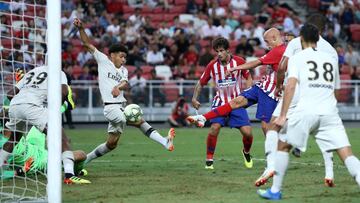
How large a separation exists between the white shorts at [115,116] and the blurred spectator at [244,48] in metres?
16.0

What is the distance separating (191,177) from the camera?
1360cm

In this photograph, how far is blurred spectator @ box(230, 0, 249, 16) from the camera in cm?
3384

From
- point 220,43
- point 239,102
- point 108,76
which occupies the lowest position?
point 239,102

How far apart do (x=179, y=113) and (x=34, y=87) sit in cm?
1475

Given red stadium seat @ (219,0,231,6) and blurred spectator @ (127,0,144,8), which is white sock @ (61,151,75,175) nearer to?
blurred spectator @ (127,0,144,8)

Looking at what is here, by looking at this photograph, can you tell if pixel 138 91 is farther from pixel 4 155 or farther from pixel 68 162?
pixel 68 162

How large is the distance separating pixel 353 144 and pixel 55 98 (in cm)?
1168

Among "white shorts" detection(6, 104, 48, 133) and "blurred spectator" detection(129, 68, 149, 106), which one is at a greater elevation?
"white shorts" detection(6, 104, 48, 133)

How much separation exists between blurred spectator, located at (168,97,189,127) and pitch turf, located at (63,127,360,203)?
6768 mm

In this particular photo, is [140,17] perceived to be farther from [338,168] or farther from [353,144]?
[338,168]

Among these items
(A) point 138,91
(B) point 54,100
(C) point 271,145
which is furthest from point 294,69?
(A) point 138,91

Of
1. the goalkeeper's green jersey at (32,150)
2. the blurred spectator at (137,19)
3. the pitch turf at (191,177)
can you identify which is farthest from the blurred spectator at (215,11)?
the goalkeeper's green jersey at (32,150)

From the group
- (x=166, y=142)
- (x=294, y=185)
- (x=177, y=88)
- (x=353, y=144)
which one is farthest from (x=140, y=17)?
(x=294, y=185)

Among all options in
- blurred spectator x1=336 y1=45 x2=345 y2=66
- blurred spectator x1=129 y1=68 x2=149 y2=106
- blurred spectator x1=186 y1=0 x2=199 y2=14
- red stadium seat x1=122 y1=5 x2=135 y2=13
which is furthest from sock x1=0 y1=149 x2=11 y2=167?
blurred spectator x1=186 y1=0 x2=199 y2=14
